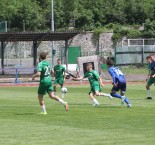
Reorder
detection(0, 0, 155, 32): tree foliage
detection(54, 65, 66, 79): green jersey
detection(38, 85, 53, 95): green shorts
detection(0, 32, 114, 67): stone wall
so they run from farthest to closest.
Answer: detection(0, 0, 155, 32): tree foliage < detection(0, 32, 114, 67): stone wall < detection(54, 65, 66, 79): green jersey < detection(38, 85, 53, 95): green shorts

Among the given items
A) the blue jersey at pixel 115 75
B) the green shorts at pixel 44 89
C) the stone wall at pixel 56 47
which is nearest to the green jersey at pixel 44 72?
the green shorts at pixel 44 89

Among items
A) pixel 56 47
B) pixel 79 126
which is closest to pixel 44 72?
pixel 79 126

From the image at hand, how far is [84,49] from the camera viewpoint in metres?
80.3

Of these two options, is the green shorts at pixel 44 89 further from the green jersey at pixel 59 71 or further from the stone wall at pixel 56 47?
the stone wall at pixel 56 47

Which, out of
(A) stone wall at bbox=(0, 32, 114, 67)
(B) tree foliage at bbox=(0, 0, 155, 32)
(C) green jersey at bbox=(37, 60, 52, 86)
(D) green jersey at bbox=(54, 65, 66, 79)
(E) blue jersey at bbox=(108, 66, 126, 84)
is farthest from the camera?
(B) tree foliage at bbox=(0, 0, 155, 32)

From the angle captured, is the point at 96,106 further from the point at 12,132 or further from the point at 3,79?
the point at 3,79

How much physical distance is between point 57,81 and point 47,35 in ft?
63.9

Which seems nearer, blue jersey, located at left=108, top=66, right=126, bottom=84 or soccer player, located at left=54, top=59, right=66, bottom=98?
blue jersey, located at left=108, top=66, right=126, bottom=84

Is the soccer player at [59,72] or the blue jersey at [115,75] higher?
the blue jersey at [115,75]

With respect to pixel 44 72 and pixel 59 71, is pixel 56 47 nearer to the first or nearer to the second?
pixel 59 71

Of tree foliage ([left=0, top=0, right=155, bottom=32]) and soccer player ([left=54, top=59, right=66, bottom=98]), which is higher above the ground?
tree foliage ([left=0, top=0, right=155, bottom=32])

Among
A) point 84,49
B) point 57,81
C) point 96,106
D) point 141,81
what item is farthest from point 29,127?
point 84,49

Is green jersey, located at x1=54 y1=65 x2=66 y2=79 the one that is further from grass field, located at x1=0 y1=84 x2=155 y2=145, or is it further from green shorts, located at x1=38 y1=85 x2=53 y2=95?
green shorts, located at x1=38 y1=85 x2=53 y2=95

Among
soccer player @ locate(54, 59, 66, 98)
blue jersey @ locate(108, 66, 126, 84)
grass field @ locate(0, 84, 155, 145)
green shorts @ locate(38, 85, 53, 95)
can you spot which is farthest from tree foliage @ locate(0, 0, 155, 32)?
green shorts @ locate(38, 85, 53, 95)
